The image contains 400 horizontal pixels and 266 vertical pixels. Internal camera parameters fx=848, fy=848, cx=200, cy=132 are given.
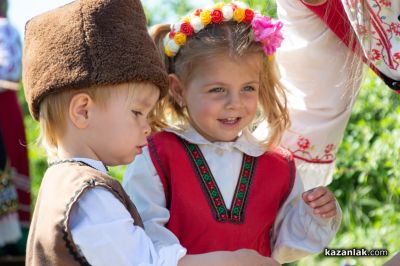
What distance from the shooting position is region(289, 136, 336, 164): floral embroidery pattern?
130 inches

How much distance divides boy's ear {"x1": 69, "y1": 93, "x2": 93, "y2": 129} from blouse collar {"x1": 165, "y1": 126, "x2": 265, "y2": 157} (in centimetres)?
58

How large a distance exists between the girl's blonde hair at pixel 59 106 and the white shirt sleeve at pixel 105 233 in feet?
0.86

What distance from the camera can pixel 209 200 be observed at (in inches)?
112

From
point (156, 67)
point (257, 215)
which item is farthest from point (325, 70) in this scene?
point (156, 67)

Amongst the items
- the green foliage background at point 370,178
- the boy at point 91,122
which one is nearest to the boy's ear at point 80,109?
the boy at point 91,122

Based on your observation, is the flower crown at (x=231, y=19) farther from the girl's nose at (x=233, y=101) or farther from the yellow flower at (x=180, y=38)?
the girl's nose at (x=233, y=101)

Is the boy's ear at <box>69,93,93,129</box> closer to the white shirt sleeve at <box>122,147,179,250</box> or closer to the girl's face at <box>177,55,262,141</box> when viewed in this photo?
the white shirt sleeve at <box>122,147,179,250</box>

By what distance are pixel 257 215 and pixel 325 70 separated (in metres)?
0.67

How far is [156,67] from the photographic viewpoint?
2441mm

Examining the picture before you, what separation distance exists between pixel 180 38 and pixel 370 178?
265cm

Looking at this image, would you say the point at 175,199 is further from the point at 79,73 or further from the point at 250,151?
the point at 79,73

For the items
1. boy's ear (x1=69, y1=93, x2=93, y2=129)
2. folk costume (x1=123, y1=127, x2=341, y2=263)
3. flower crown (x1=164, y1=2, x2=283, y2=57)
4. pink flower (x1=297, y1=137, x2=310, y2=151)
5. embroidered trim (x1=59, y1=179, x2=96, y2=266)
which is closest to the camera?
embroidered trim (x1=59, y1=179, x2=96, y2=266)

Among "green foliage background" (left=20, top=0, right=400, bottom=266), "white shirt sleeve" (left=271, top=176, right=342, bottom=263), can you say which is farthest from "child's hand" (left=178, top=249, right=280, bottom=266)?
"green foliage background" (left=20, top=0, right=400, bottom=266)

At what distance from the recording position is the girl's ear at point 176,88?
2.99 metres
